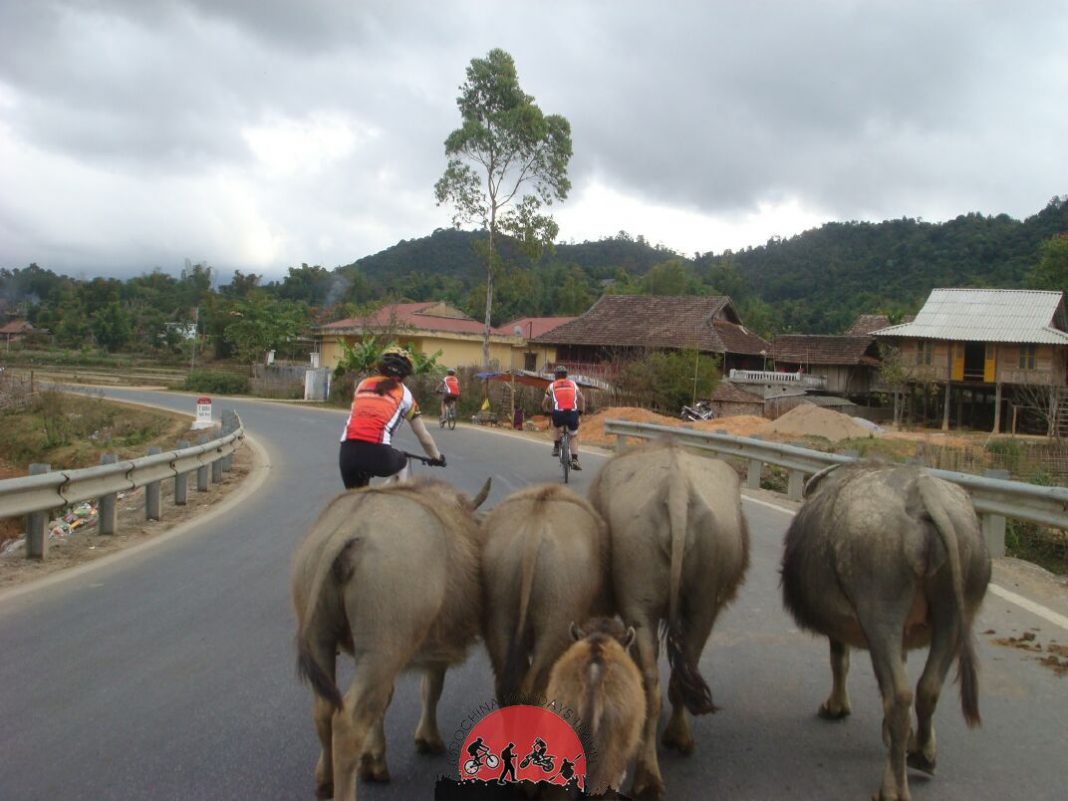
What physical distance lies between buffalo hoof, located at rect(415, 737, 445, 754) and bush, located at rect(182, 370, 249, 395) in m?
46.2

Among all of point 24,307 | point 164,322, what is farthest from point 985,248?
point 24,307

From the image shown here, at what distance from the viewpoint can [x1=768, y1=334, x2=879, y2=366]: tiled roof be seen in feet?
161

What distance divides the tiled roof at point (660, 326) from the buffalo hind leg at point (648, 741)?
3771 centimetres

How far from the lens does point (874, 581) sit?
12.0 ft

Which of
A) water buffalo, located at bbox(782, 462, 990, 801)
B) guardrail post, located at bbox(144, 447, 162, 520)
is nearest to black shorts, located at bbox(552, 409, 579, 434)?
guardrail post, located at bbox(144, 447, 162, 520)

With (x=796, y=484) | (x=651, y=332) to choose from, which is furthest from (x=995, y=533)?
(x=651, y=332)

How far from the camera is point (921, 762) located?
3.84m

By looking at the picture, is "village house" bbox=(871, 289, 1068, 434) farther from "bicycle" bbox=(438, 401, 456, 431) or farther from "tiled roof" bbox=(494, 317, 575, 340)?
"bicycle" bbox=(438, 401, 456, 431)

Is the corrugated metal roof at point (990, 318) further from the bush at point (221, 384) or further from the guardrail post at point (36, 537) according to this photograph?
the guardrail post at point (36, 537)

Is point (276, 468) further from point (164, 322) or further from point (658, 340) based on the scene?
point (164, 322)

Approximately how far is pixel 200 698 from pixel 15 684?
1119mm

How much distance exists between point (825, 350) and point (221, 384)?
114 ft

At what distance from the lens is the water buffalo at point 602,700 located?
2.79 m

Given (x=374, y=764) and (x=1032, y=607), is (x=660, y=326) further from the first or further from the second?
(x=374, y=764)
